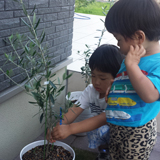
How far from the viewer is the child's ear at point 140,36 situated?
135cm

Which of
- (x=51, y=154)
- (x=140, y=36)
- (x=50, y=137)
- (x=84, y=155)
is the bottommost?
(x=84, y=155)

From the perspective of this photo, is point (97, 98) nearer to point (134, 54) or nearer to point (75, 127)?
point (75, 127)

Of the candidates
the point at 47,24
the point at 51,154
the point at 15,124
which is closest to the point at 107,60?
the point at 47,24

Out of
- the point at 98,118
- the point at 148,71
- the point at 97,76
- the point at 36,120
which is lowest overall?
the point at 36,120

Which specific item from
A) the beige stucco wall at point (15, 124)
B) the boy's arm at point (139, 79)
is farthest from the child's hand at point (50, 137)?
the boy's arm at point (139, 79)

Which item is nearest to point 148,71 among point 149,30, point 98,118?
point 149,30

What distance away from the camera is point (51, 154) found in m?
1.85

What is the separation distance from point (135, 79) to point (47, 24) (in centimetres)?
125

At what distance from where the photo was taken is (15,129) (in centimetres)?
217

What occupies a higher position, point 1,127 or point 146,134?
point 146,134

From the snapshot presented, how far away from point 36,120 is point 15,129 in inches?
12.8

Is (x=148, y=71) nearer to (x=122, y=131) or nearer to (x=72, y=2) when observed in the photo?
(x=122, y=131)

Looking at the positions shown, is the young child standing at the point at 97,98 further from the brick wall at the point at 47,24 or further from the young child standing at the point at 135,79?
the brick wall at the point at 47,24

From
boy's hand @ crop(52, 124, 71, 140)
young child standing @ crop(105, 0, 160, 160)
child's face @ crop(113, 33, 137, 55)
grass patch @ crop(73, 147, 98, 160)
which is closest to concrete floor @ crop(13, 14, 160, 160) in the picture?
grass patch @ crop(73, 147, 98, 160)
